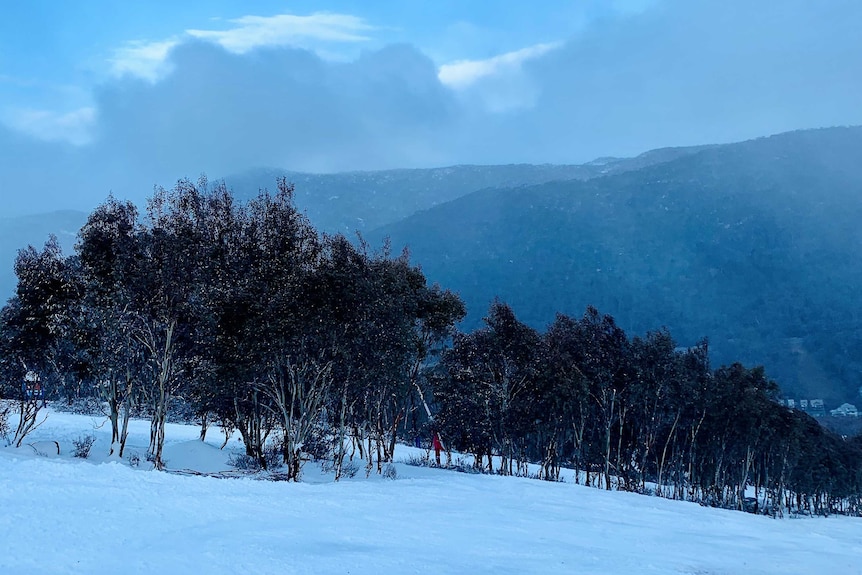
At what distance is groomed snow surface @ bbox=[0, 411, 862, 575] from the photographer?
13047 mm

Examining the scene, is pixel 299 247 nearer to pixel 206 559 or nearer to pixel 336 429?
pixel 336 429

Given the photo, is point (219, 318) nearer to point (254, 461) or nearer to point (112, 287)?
point (112, 287)

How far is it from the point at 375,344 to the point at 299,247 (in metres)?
6.71

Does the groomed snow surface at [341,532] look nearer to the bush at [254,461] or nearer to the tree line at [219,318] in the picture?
the tree line at [219,318]

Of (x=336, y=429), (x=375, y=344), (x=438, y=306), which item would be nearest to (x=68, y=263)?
(x=375, y=344)

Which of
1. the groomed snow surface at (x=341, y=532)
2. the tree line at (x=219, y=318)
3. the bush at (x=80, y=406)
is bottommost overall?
the bush at (x=80, y=406)

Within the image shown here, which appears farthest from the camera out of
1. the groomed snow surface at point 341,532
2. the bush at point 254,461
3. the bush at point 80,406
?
the bush at point 80,406

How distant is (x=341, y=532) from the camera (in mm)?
17078

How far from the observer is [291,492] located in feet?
81.1

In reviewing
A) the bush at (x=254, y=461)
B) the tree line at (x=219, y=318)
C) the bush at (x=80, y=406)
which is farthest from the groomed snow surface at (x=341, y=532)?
the bush at (x=80, y=406)

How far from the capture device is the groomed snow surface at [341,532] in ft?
42.8

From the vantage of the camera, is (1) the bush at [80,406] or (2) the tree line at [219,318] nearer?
(2) the tree line at [219,318]

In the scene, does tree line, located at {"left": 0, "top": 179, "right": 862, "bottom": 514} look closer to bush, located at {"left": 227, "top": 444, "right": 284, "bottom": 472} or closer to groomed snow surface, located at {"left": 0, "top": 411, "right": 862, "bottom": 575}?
bush, located at {"left": 227, "top": 444, "right": 284, "bottom": 472}

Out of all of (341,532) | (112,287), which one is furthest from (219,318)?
(341,532)
